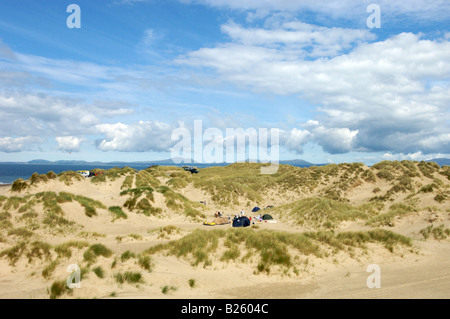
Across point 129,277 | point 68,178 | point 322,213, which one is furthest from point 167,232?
point 68,178

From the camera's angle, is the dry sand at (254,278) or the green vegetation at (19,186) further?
the green vegetation at (19,186)

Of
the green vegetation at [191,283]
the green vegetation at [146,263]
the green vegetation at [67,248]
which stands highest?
the green vegetation at [67,248]

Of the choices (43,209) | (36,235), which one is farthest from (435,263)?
(43,209)

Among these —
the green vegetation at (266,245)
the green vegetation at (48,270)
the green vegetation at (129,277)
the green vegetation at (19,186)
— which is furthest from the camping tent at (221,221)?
the green vegetation at (19,186)

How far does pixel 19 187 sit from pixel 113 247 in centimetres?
3037

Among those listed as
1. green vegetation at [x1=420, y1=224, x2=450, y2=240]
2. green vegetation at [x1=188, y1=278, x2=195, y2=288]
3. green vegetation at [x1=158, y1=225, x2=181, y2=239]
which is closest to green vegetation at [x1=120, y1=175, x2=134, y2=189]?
green vegetation at [x1=158, y1=225, x2=181, y2=239]

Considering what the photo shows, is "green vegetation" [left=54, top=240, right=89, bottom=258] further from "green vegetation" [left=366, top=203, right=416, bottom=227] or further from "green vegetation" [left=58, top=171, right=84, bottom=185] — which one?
"green vegetation" [left=58, top=171, right=84, bottom=185]

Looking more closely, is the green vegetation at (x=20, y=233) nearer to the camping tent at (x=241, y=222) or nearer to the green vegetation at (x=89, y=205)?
the green vegetation at (x=89, y=205)

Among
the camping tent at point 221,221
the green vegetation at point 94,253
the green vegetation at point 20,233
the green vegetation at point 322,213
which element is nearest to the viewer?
the green vegetation at point 94,253

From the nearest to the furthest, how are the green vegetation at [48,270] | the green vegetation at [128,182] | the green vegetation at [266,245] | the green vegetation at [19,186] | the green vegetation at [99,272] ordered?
the green vegetation at [99,272] < the green vegetation at [48,270] < the green vegetation at [266,245] < the green vegetation at [19,186] < the green vegetation at [128,182]

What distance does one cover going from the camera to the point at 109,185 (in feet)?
148

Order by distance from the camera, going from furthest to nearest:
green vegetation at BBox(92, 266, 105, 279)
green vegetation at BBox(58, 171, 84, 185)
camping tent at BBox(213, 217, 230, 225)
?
green vegetation at BBox(58, 171, 84, 185) → camping tent at BBox(213, 217, 230, 225) → green vegetation at BBox(92, 266, 105, 279)

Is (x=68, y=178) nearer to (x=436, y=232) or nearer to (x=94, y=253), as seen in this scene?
(x=94, y=253)
